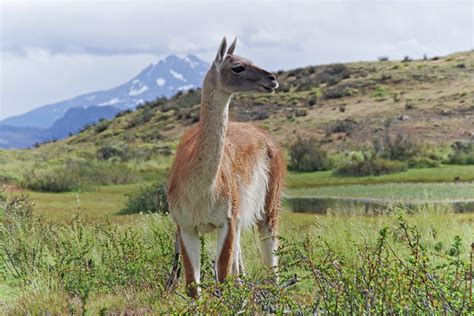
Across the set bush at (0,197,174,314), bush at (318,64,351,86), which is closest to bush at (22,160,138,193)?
bush at (0,197,174,314)

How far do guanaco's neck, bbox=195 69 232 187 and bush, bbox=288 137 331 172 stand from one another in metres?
26.0

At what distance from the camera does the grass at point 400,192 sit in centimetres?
2225

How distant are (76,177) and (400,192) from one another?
14190 millimetres

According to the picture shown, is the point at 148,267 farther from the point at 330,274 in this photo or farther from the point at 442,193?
the point at 442,193

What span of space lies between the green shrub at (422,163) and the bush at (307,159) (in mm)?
3982

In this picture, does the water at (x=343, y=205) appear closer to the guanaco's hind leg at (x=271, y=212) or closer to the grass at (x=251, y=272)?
the grass at (x=251, y=272)

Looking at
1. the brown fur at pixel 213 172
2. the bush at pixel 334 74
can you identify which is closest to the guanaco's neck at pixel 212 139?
the brown fur at pixel 213 172

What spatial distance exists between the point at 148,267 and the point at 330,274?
4.08 meters

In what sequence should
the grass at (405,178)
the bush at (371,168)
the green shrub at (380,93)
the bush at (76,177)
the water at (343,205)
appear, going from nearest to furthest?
the water at (343,205), the grass at (405,178), the bush at (76,177), the bush at (371,168), the green shrub at (380,93)

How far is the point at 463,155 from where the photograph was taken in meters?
31.8

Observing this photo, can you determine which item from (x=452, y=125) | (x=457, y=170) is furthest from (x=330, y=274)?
(x=452, y=125)

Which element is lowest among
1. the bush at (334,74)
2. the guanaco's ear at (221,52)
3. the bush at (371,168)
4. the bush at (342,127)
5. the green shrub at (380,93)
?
the bush at (371,168)

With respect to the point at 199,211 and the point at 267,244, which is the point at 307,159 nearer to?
the point at 267,244

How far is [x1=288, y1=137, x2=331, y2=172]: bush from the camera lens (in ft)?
109
